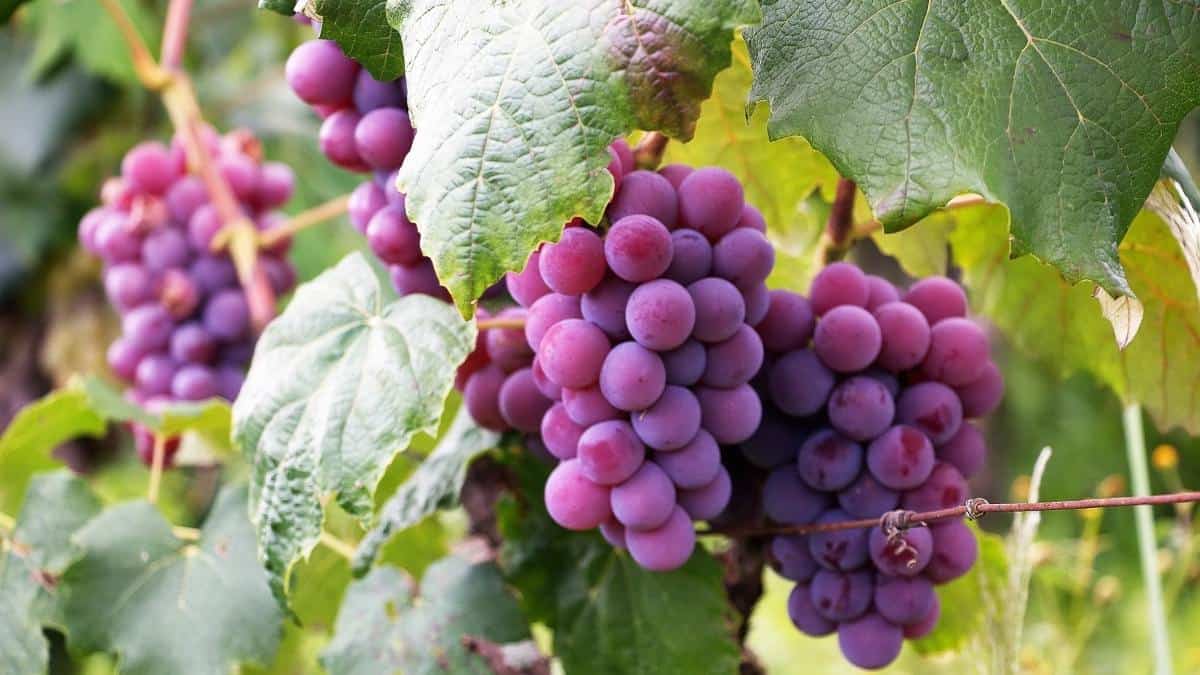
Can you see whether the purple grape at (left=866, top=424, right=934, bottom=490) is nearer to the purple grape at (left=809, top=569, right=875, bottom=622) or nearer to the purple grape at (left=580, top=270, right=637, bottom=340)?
the purple grape at (left=809, top=569, right=875, bottom=622)

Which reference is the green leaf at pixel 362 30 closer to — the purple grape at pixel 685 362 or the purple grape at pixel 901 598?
the purple grape at pixel 685 362

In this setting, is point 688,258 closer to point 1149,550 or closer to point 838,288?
point 838,288

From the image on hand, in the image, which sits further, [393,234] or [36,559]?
[36,559]

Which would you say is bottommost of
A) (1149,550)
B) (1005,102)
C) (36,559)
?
(1149,550)

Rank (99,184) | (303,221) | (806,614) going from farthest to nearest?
(99,184)
(303,221)
(806,614)

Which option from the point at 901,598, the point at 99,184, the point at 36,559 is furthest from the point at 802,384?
the point at 99,184

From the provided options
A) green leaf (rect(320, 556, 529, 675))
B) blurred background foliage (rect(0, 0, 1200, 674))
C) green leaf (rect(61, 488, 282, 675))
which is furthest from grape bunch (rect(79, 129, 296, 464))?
green leaf (rect(320, 556, 529, 675))
